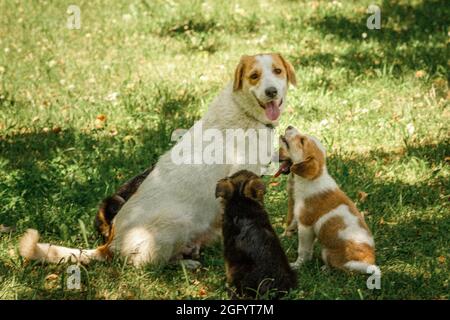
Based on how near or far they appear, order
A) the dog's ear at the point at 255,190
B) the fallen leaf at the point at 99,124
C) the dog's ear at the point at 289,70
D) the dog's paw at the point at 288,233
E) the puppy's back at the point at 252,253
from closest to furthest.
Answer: the puppy's back at the point at 252,253, the dog's ear at the point at 255,190, the dog's paw at the point at 288,233, the dog's ear at the point at 289,70, the fallen leaf at the point at 99,124

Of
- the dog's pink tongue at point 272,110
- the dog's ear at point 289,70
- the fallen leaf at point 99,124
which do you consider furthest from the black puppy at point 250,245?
the fallen leaf at point 99,124

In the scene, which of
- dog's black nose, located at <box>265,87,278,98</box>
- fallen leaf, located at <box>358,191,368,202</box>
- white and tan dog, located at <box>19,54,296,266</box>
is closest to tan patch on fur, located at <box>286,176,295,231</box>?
white and tan dog, located at <box>19,54,296,266</box>

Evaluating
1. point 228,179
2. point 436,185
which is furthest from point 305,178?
point 436,185

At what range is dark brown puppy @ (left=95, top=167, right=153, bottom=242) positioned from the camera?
5.45m

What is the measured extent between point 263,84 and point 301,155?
705 mm

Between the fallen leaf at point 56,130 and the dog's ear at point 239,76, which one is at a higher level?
the dog's ear at point 239,76

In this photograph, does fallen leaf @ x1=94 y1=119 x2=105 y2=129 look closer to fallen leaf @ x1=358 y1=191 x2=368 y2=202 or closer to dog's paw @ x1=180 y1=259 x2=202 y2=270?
dog's paw @ x1=180 y1=259 x2=202 y2=270

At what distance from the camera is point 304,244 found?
5.05 m

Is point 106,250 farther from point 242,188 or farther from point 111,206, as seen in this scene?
point 242,188

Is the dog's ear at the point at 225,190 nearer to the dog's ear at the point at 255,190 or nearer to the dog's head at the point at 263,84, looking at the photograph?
the dog's ear at the point at 255,190

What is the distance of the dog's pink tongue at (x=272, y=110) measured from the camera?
550cm

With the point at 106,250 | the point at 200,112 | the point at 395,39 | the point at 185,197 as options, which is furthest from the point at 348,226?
the point at 395,39

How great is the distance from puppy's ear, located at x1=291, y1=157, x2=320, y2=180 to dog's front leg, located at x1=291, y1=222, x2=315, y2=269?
0.38 meters

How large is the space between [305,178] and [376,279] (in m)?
0.89
